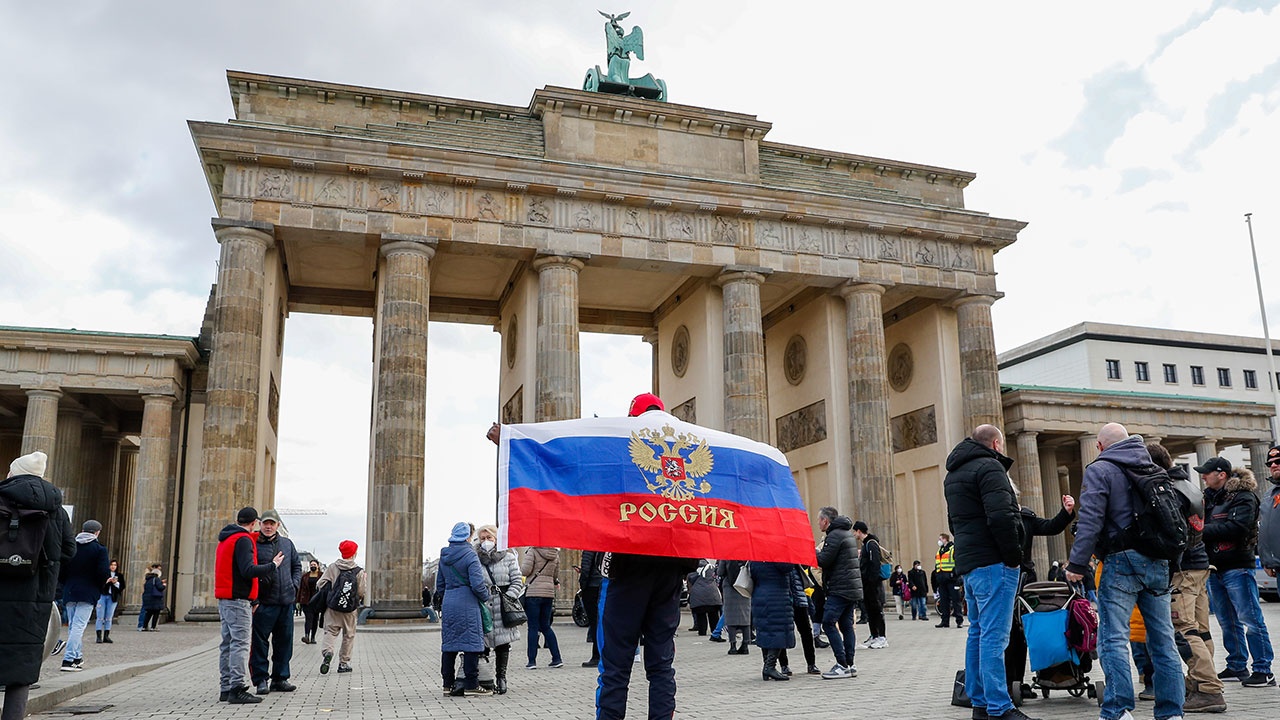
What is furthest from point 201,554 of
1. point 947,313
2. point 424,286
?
point 947,313

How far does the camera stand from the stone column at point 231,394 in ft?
80.7

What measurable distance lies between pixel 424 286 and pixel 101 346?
934 cm

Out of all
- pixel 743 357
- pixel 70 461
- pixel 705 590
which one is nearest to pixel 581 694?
pixel 705 590

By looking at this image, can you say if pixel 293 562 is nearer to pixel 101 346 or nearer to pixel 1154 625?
pixel 1154 625

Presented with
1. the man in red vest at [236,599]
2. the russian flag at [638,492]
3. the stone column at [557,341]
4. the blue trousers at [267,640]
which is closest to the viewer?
the russian flag at [638,492]

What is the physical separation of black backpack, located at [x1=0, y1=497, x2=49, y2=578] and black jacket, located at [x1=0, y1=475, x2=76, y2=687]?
0.14ft

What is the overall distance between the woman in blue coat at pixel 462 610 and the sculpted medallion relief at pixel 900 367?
27467 mm

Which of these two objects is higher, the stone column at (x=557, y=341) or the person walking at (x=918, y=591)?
the stone column at (x=557, y=341)

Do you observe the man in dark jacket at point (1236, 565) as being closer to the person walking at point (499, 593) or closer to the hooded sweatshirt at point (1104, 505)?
the hooded sweatshirt at point (1104, 505)

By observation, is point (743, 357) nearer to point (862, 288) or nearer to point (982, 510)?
point (862, 288)

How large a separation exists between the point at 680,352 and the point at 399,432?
11.5 meters

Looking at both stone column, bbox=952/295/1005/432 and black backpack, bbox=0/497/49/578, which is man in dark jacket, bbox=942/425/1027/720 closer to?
black backpack, bbox=0/497/49/578

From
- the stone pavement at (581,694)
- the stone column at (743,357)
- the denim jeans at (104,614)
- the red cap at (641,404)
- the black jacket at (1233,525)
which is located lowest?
the stone pavement at (581,694)

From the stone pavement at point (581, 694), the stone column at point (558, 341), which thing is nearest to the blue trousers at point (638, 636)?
the stone pavement at point (581, 694)
